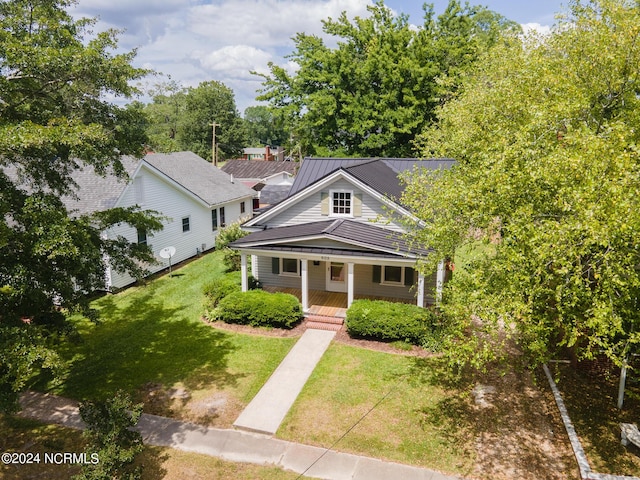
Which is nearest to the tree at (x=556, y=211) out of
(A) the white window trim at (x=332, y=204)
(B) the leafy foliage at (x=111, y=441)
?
(B) the leafy foliage at (x=111, y=441)

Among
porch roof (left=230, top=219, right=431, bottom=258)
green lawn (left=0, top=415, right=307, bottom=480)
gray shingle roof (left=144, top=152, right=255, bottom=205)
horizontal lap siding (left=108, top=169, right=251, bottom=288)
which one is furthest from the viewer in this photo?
gray shingle roof (left=144, top=152, right=255, bottom=205)

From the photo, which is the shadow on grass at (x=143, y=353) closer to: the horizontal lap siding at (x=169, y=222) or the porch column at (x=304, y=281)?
the horizontal lap siding at (x=169, y=222)

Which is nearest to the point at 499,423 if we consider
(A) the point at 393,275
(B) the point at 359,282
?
(A) the point at 393,275

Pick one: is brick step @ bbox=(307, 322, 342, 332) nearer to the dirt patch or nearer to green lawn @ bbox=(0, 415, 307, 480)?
the dirt patch

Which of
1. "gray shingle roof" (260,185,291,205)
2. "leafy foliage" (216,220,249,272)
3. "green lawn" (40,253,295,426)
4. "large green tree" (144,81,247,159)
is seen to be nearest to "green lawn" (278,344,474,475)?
"green lawn" (40,253,295,426)

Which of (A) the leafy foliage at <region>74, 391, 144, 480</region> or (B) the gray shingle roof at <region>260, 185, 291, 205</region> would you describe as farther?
(B) the gray shingle roof at <region>260, 185, 291, 205</region>

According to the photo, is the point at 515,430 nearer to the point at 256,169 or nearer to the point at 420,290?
the point at 420,290

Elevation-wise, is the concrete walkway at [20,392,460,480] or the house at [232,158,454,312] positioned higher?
the house at [232,158,454,312]
